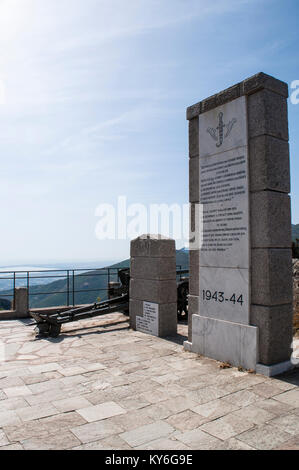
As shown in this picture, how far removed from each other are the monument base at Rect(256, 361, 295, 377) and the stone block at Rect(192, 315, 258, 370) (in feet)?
0.36

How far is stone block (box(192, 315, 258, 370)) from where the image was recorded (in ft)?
16.5

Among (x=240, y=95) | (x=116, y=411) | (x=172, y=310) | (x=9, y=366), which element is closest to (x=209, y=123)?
(x=240, y=95)

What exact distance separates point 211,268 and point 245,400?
87.0 inches

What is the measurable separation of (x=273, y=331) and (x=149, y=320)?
3372 mm

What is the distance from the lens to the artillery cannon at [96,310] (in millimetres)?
7551

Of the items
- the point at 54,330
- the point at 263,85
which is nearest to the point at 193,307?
the point at 54,330

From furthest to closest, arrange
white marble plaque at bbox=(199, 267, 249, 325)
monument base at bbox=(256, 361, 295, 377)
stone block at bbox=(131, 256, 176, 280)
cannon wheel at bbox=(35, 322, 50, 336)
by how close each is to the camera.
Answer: stone block at bbox=(131, 256, 176, 280)
cannon wheel at bbox=(35, 322, 50, 336)
white marble plaque at bbox=(199, 267, 249, 325)
monument base at bbox=(256, 361, 295, 377)

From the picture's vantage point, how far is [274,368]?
4.77 meters

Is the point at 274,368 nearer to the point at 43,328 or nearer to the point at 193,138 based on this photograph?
the point at 193,138

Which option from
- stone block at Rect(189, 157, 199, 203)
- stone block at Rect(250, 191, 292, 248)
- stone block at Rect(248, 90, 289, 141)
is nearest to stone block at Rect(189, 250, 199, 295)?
stone block at Rect(189, 157, 199, 203)

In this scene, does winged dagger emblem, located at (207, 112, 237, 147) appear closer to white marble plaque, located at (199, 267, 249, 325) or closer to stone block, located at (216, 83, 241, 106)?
stone block, located at (216, 83, 241, 106)

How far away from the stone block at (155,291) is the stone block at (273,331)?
9.25 feet
